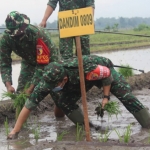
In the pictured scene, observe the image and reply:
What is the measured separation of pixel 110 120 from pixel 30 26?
1.80 m

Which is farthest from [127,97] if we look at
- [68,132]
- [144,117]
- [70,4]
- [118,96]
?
[70,4]

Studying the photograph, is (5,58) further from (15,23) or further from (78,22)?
(78,22)

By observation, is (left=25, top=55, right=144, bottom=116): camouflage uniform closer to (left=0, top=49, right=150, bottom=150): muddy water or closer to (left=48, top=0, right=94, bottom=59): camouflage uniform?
(left=0, top=49, right=150, bottom=150): muddy water

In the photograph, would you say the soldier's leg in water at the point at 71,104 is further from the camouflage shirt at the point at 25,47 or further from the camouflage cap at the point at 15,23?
the camouflage cap at the point at 15,23

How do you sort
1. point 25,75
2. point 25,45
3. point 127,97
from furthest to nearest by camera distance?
point 25,75
point 25,45
point 127,97

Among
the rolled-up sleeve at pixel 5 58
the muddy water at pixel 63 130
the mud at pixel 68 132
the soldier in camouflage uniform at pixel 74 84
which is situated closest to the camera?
the mud at pixel 68 132

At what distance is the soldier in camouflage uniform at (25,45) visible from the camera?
16.2 feet

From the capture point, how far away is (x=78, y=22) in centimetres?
419

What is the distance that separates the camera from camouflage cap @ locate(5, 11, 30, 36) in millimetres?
4887

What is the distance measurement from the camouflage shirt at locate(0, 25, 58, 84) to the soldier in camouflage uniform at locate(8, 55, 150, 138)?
0.55 meters

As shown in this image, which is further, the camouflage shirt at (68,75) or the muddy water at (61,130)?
the muddy water at (61,130)

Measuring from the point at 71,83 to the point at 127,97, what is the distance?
2.61ft

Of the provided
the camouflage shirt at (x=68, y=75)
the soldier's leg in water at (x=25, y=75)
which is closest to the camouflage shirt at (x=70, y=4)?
the soldier's leg in water at (x=25, y=75)

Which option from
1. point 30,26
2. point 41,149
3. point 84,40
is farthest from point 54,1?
point 41,149
